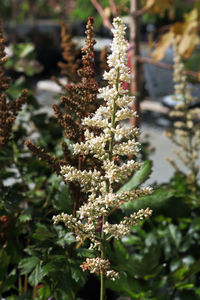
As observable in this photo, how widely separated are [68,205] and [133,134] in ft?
1.19

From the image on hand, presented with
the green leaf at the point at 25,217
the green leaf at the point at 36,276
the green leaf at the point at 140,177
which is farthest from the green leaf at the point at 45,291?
the green leaf at the point at 140,177

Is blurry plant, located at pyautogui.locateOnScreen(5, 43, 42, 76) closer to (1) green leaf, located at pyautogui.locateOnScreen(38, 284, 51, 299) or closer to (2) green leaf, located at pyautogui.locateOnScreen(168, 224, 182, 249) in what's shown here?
(2) green leaf, located at pyautogui.locateOnScreen(168, 224, 182, 249)

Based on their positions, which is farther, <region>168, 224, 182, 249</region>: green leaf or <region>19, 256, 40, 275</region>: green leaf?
<region>168, 224, 182, 249</region>: green leaf

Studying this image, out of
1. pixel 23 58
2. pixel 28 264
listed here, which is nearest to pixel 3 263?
pixel 28 264

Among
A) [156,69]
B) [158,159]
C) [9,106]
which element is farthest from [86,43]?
[156,69]

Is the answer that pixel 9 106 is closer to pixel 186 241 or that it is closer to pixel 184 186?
pixel 186 241

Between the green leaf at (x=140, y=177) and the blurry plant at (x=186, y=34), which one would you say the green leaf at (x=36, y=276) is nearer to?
the green leaf at (x=140, y=177)

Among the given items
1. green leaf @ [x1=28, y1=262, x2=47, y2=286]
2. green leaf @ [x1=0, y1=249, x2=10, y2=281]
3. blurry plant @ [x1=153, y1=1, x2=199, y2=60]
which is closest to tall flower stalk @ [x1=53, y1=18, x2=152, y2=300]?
green leaf @ [x1=28, y1=262, x2=47, y2=286]

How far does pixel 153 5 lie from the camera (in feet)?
5.77

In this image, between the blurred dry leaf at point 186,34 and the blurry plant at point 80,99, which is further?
the blurred dry leaf at point 186,34

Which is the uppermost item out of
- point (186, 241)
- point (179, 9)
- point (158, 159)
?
point (179, 9)

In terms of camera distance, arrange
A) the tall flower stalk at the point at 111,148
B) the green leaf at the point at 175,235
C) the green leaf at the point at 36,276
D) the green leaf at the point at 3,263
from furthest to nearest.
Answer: the green leaf at the point at 175,235, the green leaf at the point at 3,263, the green leaf at the point at 36,276, the tall flower stalk at the point at 111,148

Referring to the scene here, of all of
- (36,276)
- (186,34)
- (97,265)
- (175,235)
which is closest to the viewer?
(97,265)

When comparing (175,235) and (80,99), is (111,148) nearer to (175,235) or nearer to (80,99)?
(80,99)
